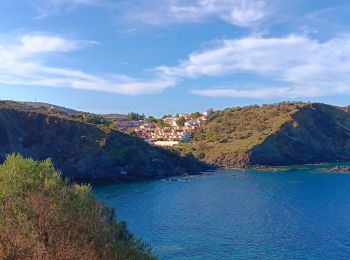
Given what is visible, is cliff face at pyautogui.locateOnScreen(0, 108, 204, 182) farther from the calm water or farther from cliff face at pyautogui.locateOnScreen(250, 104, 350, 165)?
cliff face at pyautogui.locateOnScreen(250, 104, 350, 165)

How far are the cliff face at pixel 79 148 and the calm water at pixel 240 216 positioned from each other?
13383 mm

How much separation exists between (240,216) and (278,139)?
99.3 m

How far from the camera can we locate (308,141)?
565ft

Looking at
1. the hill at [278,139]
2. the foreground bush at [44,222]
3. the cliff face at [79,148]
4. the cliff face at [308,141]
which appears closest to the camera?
the foreground bush at [44,222]

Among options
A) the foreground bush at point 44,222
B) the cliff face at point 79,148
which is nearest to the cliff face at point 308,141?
the cliff face at point 79,148

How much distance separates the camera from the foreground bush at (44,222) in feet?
64.3

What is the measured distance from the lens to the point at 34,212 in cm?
2275

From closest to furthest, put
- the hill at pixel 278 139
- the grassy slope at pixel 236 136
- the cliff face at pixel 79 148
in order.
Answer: the cliff face at pixel 79 148, the grassy slope at pixel 236 136, the hill at pixel 278 139

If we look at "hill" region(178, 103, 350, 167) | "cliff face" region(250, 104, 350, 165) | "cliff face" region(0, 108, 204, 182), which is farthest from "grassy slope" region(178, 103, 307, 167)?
"cliff face" region(0, 108, 204, 182)

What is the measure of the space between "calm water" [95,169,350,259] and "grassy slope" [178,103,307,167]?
122 feet

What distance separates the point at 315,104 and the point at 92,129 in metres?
111

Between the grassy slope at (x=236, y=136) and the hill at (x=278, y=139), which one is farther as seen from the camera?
the hill at (x=278, y=139)

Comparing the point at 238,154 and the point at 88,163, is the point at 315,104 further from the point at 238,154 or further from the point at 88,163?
the point at 88,163

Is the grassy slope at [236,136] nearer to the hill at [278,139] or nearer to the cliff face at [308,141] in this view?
the hill at [278,139]
